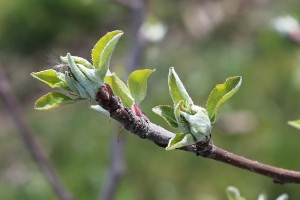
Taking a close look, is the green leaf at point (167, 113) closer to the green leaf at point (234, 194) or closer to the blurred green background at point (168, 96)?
the green leaf at point (234, 194)

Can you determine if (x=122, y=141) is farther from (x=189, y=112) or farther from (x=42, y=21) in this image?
(x=42, y=21)

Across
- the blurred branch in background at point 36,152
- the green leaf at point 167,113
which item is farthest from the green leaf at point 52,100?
the blurred branch in background at point 36,152

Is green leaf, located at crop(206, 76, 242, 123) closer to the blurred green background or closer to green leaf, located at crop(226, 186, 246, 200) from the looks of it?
green leaf, located at crop(226, 186, 246, 200)

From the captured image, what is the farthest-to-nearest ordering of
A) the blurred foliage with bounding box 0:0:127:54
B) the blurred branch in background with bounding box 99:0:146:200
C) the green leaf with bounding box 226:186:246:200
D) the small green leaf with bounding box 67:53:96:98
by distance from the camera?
the blurred foliage with bounding box 0:0:127:54
the blurred branch in background with bounding box 99:0:146:200
the green leaf with bounding box 226:186:246:200
the small green leaf with bounding box 67:53:96:98

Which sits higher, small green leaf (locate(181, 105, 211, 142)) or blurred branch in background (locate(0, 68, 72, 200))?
small green leaf (locate(181, 105, 211, 142))

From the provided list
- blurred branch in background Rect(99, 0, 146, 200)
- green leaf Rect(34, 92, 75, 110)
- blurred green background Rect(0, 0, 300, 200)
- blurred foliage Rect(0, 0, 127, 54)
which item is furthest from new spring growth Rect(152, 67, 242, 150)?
blurred foliage Rect(0, 0, 127, 54)

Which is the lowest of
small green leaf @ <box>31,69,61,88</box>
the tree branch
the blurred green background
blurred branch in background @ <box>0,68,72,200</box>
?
the blurred green background

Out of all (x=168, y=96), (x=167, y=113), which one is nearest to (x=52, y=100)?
(x=167, y=113)
